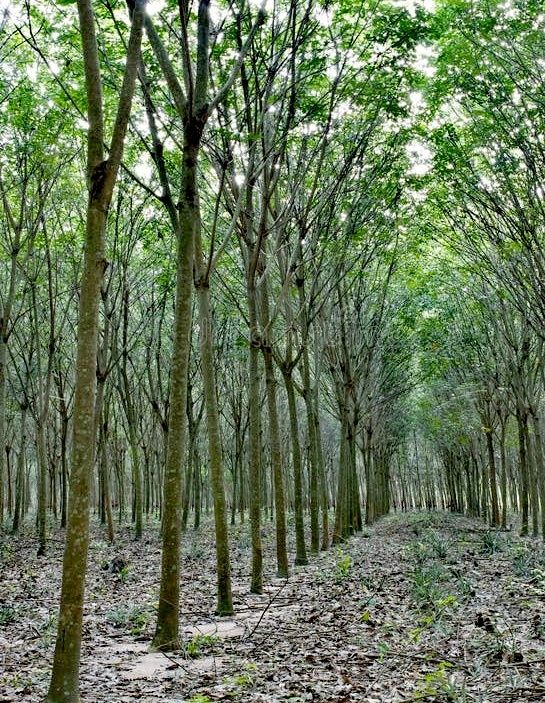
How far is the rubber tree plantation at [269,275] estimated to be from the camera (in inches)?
202

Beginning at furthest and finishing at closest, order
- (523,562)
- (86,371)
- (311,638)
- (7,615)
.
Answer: (523,562), (7,615), (311,638), (86,371)

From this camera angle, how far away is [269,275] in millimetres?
13625

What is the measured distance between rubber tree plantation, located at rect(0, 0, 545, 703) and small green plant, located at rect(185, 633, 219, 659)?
0.12ft

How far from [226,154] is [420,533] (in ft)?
54.1

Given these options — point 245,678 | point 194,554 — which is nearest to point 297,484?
point 194,554

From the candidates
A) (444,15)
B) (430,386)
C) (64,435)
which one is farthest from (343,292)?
(430,386)

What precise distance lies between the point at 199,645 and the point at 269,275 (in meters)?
8.72

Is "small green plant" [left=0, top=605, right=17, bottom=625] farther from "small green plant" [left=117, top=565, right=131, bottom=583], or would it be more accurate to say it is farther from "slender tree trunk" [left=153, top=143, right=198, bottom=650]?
"small green plant" [left=117, top=565, right=131, bottom=583]

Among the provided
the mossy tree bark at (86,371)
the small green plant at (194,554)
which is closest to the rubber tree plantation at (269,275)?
the mossy tree bark at (86,371)

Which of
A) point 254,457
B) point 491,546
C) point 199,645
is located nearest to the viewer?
point 199,645

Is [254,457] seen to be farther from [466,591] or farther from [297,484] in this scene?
[466,591]

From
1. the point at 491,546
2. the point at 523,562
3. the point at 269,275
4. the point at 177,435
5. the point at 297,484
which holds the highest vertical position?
the point at 269,275

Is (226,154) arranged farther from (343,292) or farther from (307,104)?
(343,292)

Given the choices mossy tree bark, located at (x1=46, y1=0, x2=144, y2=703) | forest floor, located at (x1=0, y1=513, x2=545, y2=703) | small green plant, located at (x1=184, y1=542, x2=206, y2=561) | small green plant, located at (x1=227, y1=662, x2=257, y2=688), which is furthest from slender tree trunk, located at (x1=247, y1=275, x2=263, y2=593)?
mossy tree bark, located at (x1=46, y1=0, x2=144, y2=703)
